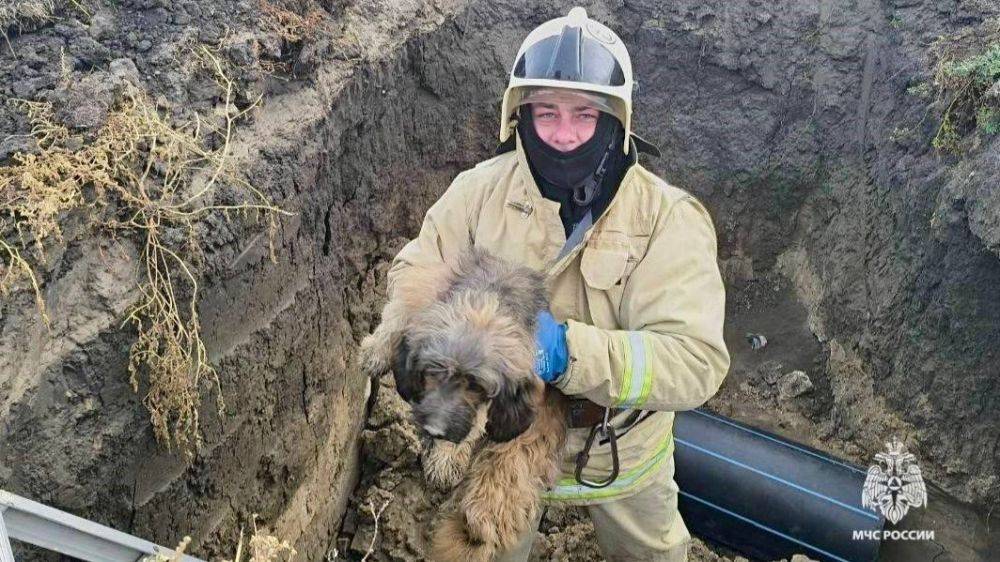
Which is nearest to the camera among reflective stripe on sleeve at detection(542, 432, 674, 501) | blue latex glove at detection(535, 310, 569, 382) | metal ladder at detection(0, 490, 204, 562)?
metal ladder at detection(0, 490, 204, 562)

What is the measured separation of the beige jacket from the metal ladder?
1.24m

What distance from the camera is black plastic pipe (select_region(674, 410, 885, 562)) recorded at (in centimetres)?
430

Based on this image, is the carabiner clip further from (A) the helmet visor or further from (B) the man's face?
(A) the helmet visor

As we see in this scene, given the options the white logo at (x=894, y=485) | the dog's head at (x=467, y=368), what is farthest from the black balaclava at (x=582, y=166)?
the white logo at (x=894, y=485)

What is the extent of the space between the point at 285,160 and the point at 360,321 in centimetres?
134

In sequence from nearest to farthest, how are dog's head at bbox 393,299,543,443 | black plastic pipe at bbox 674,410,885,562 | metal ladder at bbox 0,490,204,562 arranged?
metal ladder at bbox 0,490,204,562, dog's head at bbox 393,299,543,443, black plastic pipe at bbox 674,410,885,562

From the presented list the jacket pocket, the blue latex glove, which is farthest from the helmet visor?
the blue latex glove

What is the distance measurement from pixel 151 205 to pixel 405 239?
2.35 meters

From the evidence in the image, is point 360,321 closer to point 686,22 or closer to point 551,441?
point 551,441

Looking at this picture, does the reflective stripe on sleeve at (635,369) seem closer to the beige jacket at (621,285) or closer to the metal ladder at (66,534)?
the beige jacket at (621,285)

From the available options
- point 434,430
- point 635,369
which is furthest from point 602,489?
point 434,430

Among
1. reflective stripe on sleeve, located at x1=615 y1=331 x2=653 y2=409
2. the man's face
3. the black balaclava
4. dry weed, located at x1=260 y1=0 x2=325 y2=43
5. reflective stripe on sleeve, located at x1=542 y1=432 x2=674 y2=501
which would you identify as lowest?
reflective stripe on sleeve, located at x1=542 y1=432 x2=674 y2=501

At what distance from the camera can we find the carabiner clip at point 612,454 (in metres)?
2.80

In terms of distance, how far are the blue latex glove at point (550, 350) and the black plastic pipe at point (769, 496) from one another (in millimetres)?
2567
